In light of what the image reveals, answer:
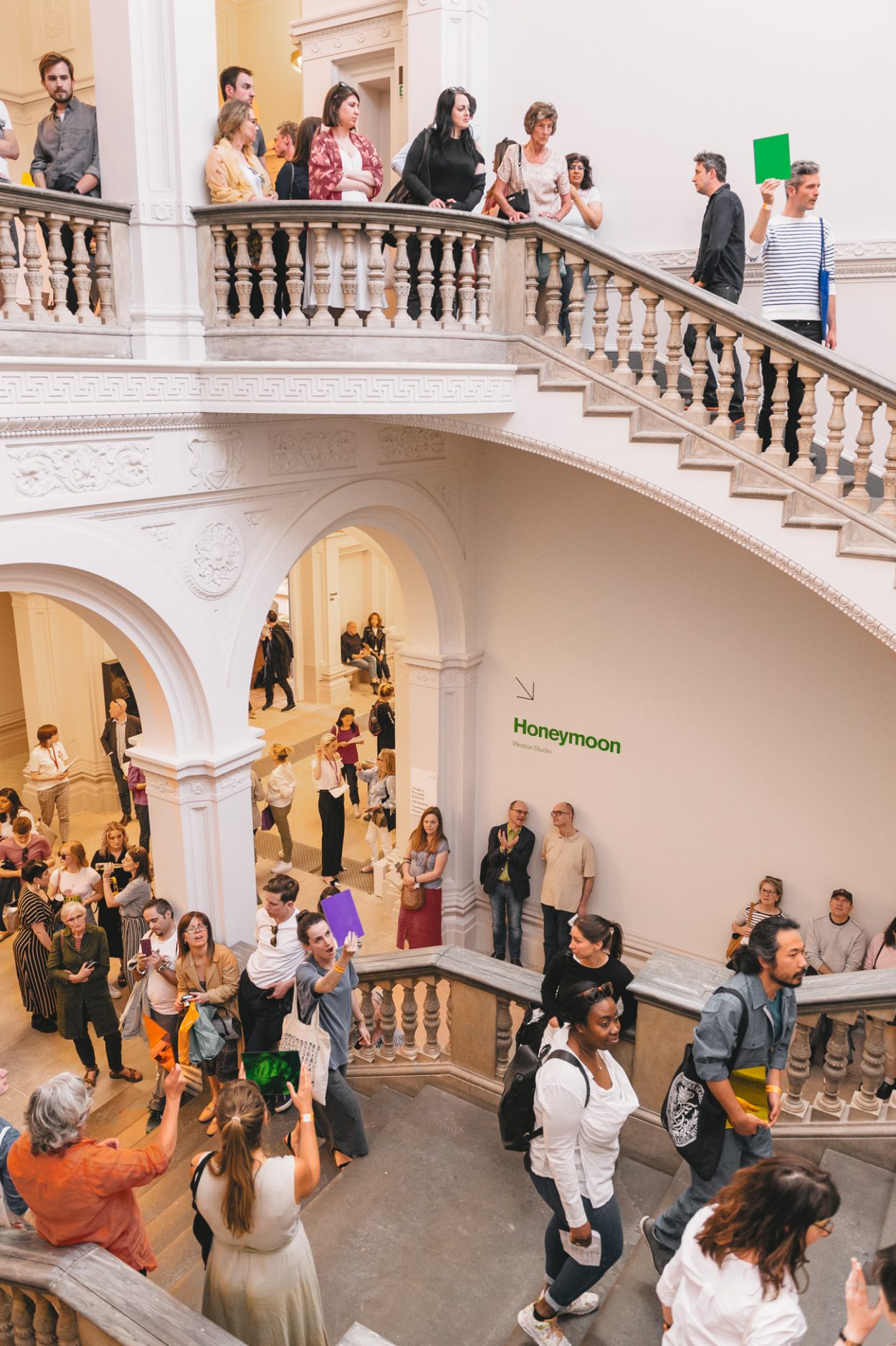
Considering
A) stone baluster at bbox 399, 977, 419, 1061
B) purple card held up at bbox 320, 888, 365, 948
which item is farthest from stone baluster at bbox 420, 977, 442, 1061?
purple card held up at bbox 320, 888, 365, 948

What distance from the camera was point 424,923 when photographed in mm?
9453

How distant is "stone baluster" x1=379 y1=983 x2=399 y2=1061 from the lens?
6.32 metres

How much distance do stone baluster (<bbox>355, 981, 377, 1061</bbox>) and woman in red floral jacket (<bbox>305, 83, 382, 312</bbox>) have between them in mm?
4283

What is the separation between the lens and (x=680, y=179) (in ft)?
26.5

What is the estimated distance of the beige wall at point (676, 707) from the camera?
8.21 metres

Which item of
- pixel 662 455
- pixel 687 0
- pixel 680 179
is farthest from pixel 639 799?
pixel 687 0

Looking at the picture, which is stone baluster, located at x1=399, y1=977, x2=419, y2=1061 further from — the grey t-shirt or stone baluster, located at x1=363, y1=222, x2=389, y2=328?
stone baluster, located at x1=363, y1=222, x2=389, y2=328

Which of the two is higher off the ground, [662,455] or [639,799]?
[662,455]

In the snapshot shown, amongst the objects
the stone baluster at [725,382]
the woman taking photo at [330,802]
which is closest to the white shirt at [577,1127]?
the stone baluster at [725,382]

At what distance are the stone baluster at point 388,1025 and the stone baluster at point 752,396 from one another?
13.1ft

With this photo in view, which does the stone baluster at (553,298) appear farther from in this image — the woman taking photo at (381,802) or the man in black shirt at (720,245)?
the woman taking photo at (381,802)

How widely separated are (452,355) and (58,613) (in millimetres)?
8134

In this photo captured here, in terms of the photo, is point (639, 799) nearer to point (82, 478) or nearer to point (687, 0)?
point (82, 478)

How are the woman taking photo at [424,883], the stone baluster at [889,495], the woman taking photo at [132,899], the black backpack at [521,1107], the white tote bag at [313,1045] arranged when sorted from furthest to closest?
the woman taking photo at [424,883]
the woman taking photo at [132,899]
the stone baluster at [889,495]
the white tote bag at [313,1045]
the black backpack at [521,1107]
